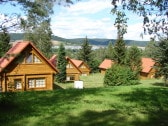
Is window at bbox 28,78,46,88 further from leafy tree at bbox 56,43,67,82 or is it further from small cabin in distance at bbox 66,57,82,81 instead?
small cabin in distance at bbox 66,57,82,81

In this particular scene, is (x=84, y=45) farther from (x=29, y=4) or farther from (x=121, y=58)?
(x=29, y=4)

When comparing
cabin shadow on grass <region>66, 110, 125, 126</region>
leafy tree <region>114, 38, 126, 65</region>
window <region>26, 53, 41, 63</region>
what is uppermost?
leafy tree <region>114, 38, 126, 65</region>

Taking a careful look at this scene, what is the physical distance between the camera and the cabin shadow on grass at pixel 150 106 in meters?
11.8

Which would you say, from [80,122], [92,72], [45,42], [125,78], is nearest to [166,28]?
[80,122]

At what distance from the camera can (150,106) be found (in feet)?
49.4

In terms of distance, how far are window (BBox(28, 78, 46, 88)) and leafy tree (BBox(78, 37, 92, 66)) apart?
2147 inches

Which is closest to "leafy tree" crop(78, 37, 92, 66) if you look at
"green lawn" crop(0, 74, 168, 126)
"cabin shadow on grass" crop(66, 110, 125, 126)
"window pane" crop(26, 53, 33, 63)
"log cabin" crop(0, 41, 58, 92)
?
"log cabin" crop(0, 41, 58, 92)

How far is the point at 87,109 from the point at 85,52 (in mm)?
83524

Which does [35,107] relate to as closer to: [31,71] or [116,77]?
[31,71]

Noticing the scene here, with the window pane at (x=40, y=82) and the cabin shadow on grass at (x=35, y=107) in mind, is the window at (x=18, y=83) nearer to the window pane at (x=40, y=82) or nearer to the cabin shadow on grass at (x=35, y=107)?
the window pane at (x=40, y=82)

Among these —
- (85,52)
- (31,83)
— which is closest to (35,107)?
(31,83)

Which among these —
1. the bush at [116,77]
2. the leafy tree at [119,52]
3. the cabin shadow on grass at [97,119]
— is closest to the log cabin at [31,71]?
the bush at [116,77]

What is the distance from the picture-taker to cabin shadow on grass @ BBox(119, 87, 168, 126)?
1179cm

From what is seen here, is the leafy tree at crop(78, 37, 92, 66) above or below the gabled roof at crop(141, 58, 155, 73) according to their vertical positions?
above
